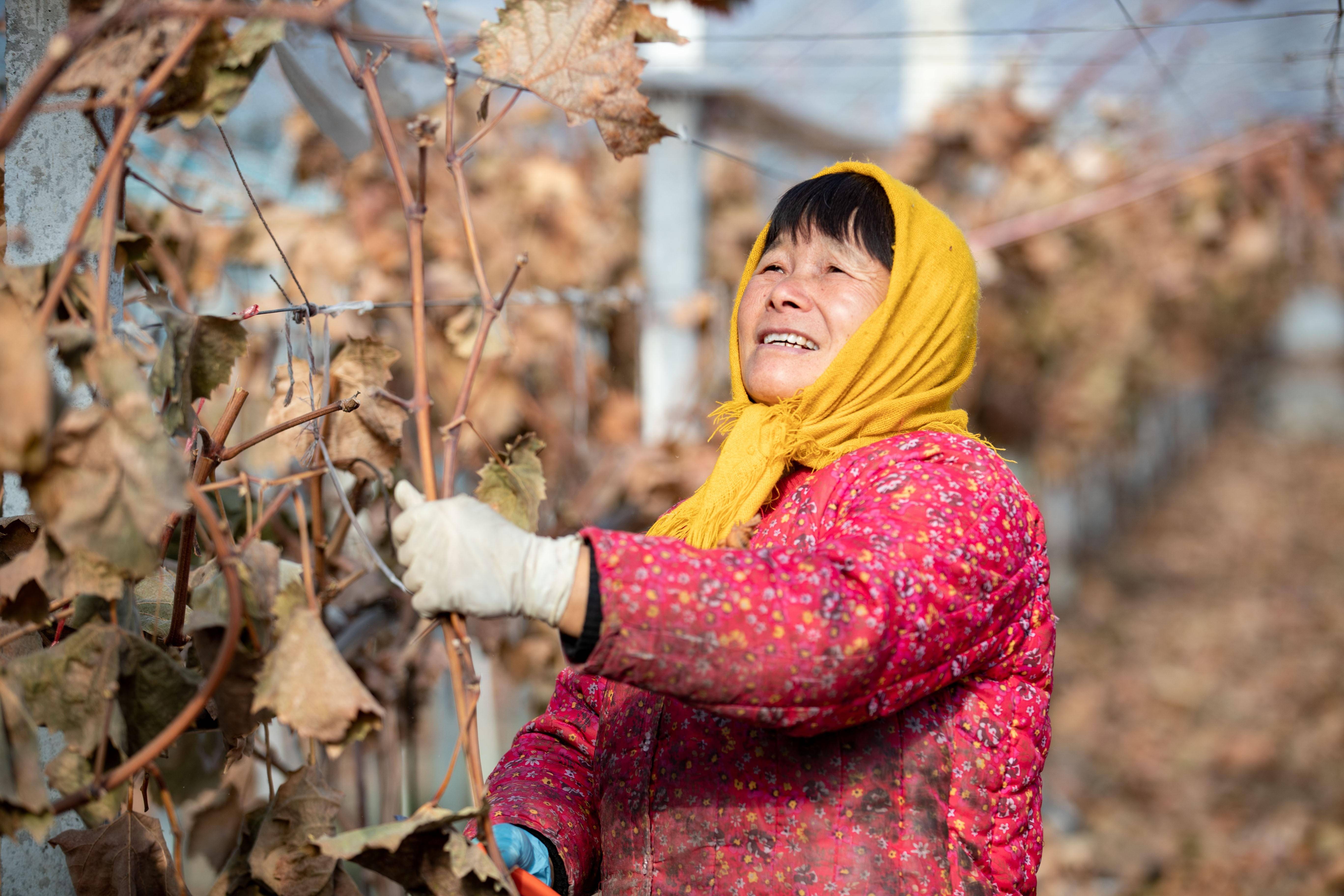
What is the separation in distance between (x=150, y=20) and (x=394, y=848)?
31.6 inches

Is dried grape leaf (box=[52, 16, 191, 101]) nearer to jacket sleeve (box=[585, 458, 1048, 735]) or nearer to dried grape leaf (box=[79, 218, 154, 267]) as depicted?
dried grape leaf (box=[79, 218, 154, 267])

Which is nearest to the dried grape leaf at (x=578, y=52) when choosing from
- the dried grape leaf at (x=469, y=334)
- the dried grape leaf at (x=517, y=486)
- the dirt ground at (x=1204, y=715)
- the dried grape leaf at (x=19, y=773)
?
the dried grape leaf at (x=517, y=486)

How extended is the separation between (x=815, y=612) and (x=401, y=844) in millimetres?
474

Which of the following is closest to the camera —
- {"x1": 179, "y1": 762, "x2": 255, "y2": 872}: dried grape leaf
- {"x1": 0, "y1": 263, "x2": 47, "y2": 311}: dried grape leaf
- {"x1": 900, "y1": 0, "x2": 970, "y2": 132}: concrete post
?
{"x1": 0, "y1": 263, "x2": 47, "y2": 311}: dried grape leaf

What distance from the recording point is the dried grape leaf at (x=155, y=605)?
1.35 m

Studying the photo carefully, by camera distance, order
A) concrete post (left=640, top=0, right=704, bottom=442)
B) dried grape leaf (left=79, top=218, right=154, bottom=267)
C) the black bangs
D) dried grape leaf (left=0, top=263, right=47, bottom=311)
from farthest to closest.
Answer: concrete post (left=640, top=0, right=704, bottom=442), the black bangs, dried grape leaf (left=79, top=218, right=154, bottom=267), dried grape leaf (left=0, top=263, right=47, bottom=311)

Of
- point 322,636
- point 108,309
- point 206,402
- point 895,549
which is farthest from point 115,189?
point 206,402

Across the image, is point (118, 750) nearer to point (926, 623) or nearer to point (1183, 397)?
point (926, 623)

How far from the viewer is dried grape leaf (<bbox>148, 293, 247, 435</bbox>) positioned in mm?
1107

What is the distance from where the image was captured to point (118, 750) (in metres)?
1.10

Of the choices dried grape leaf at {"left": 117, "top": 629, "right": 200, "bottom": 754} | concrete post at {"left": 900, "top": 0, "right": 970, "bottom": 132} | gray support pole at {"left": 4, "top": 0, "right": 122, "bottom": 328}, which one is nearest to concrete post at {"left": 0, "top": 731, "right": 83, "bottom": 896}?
dried grape leaf at {"left": 117, "top": 629, "right": 200, "bottom": 754}

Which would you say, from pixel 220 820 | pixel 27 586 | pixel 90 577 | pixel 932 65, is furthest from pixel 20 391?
pixel 932 65

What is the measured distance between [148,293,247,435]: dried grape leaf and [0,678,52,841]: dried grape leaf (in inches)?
11.7

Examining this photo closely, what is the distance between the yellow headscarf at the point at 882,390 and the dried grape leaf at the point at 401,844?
51 centimetres
